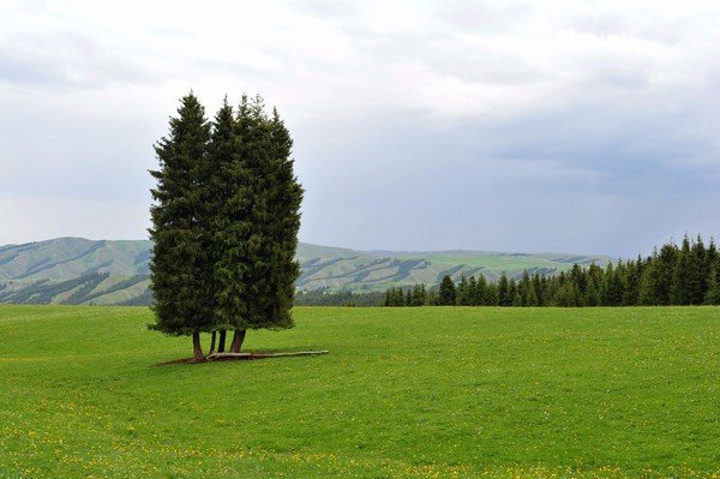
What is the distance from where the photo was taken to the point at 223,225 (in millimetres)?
48344

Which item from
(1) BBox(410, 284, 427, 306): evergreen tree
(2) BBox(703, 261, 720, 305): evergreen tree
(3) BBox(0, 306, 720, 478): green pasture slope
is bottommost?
(3) BBox(0, 306, 720, 478): green pasture slope

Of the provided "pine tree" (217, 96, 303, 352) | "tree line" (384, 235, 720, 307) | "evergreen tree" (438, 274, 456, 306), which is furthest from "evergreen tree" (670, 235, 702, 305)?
"pine tree" (217, 96, 303, 352)

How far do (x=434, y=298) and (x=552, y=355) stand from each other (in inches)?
4009

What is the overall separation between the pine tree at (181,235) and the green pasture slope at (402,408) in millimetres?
4331

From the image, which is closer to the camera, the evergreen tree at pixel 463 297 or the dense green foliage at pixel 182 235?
the dense green foliage at pixel 182 235

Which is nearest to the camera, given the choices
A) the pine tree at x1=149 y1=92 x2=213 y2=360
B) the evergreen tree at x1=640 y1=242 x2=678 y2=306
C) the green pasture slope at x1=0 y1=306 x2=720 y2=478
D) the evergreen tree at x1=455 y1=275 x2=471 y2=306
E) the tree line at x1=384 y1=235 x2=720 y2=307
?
the green pasture slope at x1=0 y1=306 x2=720 y2=478

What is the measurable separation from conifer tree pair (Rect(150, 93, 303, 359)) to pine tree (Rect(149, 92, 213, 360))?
81 millimetres

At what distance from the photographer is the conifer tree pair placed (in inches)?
1880

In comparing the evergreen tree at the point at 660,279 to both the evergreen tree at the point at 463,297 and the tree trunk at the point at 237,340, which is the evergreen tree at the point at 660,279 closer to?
the evergreen tree at the point at 463,297

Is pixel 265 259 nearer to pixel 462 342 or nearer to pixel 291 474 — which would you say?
pixel 462 342

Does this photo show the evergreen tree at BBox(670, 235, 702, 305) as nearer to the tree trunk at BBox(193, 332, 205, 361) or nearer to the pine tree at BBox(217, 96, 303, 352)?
the pine tree at BBox(217, 96, 303, 352)

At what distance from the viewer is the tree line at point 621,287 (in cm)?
9488

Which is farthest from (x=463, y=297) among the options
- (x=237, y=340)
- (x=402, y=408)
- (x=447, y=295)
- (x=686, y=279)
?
(x=402, y=408)

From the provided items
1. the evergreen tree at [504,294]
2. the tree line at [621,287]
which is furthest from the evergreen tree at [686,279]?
the evergreen tree at [504,294]
